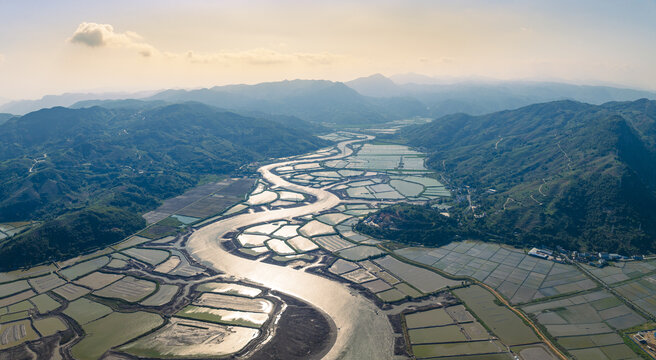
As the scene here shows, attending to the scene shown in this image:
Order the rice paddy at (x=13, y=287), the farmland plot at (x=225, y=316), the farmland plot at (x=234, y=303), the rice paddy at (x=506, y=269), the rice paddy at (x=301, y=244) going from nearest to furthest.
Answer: the farmland plot at (x=225, y=316) < the farmland plot at (x=234, y=303) < the rice paddy at (x=506, y=269) < the rice paddy at (x=13, y=287) < the rice paddy at (x=301, y=244)

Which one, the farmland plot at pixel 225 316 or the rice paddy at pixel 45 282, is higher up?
the rice paddy at pixel 45 282

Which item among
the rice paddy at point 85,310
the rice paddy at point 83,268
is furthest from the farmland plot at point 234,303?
the rice paddy at point 83,268

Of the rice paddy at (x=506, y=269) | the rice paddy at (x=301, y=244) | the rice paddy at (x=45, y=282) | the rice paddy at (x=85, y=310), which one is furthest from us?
the rice paddy at (x=301, y=244)

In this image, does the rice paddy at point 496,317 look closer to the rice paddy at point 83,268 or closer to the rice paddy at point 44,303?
the rice paddy at point 44,303

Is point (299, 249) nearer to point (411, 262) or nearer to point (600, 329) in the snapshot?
point (411, 262)

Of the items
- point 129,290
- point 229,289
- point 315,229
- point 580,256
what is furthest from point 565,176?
point 129,290

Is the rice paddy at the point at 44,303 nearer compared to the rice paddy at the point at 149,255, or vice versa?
the rice paddy at the point at 44,303

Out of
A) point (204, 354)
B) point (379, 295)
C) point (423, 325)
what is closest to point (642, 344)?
point (423, 325)
